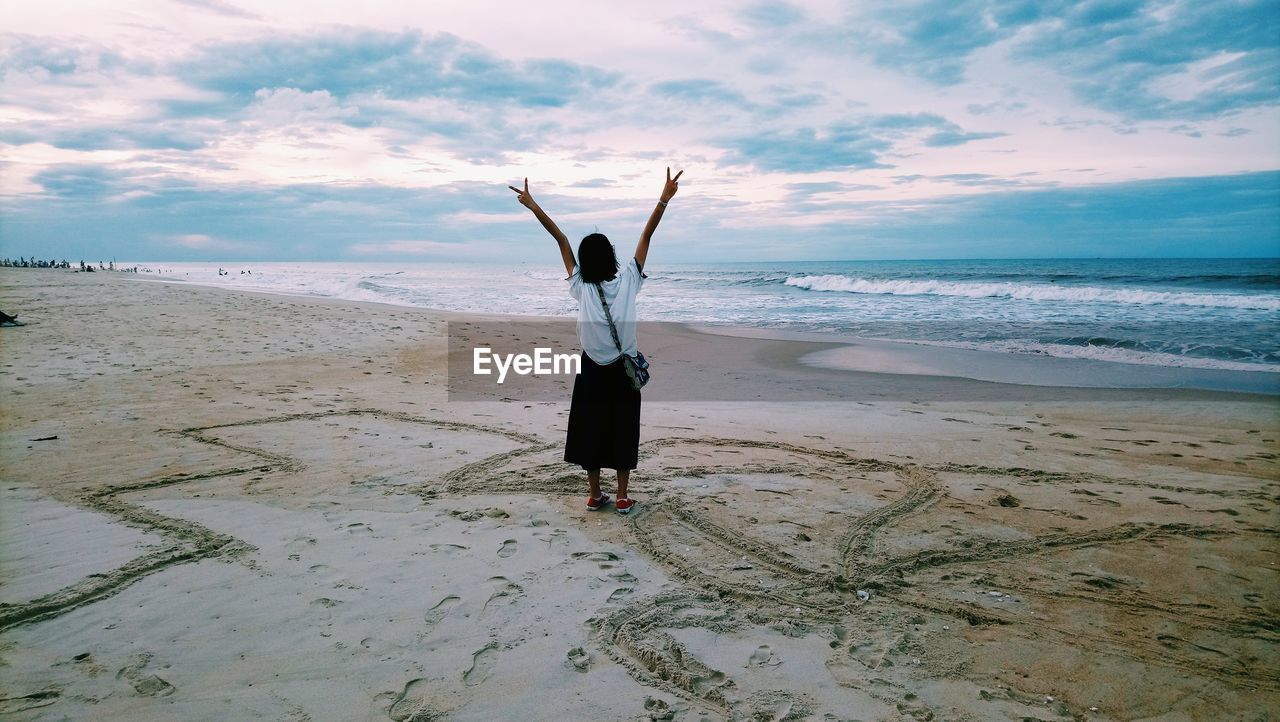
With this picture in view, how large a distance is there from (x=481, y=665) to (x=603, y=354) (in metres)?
2.16

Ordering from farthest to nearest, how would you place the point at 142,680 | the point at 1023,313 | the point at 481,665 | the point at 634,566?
the point at 1023,313 < the point at 634,566 < the point at 481,665 < the point at 142,680

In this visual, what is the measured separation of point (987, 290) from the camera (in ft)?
107

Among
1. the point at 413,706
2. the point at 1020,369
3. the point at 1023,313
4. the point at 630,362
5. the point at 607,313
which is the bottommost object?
the point at 413,706

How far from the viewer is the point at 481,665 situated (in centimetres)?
290

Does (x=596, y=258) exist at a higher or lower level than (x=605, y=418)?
higher

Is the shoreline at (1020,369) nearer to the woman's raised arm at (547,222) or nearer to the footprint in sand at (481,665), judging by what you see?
the woman's raised arm at (547,222)

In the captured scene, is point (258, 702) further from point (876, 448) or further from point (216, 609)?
point (876, 448)

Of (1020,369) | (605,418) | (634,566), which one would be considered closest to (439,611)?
(634,566)

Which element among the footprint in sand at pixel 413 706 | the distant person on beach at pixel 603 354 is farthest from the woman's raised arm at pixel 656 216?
the footprint in sand at pixel 413 706

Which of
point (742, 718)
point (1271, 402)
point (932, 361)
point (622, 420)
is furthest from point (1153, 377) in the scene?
point (742, 718)

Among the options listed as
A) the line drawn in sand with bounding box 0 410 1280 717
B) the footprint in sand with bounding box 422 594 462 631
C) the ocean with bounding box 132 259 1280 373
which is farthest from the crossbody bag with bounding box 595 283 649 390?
the ocean with bounding box 132 259 1280 373

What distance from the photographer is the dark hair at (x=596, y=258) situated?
4.29 metres

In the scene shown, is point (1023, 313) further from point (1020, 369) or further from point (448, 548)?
point (448, 548)

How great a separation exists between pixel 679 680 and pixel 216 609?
233cm
